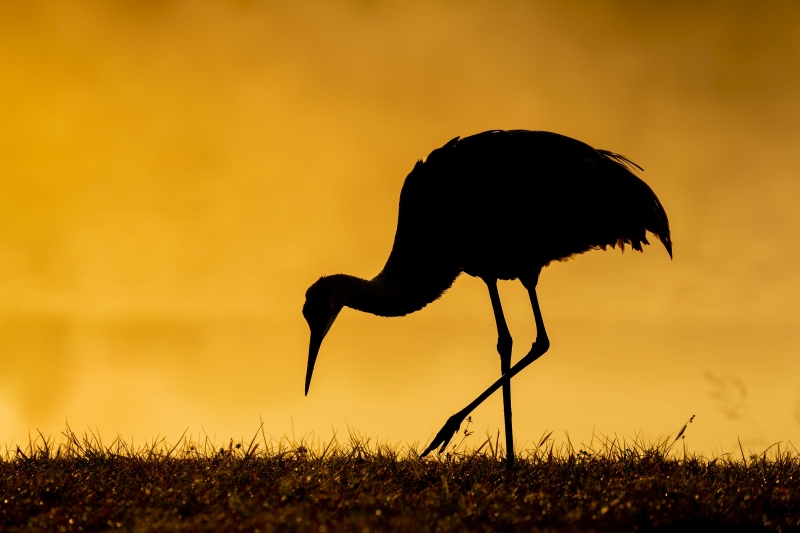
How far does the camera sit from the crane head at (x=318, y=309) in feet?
25.3

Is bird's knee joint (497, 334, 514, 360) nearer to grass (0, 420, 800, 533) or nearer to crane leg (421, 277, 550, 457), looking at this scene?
crane leg (421, 277, 550, 457)

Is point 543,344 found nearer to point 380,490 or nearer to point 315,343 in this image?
point 315,343

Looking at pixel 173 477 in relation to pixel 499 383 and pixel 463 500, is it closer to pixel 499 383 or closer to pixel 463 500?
pixel 463 500

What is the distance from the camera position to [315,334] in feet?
25.4

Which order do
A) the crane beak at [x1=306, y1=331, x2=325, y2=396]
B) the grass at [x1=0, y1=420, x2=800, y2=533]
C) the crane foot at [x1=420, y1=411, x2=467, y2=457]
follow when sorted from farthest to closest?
the crane beak at [x1=306, y1=331, x2=325, y2=396]
the crane foot at [x1=420, y1=411, x2=467, y2=457]
the grass at [x1=0, y1=420, x2=800, y2=533]

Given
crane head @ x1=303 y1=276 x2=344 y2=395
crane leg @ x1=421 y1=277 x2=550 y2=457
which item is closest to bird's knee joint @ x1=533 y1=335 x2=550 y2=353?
crane leg @ x1=421 y1=277 x2=550 y2=457

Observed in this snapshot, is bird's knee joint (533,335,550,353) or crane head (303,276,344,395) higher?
crane head (303,276,344,395)

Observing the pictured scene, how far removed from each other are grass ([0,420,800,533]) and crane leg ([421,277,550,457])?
15cm

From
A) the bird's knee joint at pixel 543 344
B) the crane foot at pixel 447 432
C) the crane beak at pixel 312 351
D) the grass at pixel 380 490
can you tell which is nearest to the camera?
the grass at pixel 380 490

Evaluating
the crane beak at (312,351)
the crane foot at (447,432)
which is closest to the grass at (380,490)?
the crane foot at (447,432)

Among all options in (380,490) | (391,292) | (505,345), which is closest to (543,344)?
(505,345)

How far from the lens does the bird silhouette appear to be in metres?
7.11

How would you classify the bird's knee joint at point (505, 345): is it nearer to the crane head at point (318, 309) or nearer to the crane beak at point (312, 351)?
the crane head at point (318, 309)

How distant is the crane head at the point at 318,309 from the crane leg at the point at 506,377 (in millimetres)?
1475
